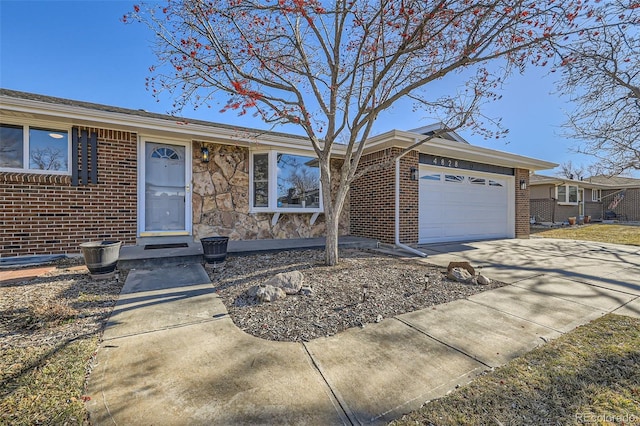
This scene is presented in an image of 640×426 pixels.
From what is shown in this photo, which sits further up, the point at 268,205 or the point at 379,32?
the point at 379,32

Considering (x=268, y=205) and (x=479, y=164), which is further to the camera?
(x=479, y=164)

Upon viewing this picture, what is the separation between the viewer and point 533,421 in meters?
1.61

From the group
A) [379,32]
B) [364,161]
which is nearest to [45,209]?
[379,32]

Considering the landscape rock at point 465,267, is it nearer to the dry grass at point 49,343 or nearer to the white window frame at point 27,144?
the dry grass at point 49,343

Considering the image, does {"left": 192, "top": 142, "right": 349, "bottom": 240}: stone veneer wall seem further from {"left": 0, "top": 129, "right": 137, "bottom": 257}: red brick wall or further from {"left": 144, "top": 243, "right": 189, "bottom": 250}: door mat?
{"left": 0, "top": 129, "right": 137, "bottom": 257}: red brick wall

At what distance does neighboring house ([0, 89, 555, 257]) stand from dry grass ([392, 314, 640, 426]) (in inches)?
188

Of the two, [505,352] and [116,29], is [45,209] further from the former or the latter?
[505,352]

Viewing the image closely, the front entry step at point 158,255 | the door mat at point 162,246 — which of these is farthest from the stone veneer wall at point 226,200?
the front entry step at point 158,255

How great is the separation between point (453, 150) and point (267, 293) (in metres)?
6.67

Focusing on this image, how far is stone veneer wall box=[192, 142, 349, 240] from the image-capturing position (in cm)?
668

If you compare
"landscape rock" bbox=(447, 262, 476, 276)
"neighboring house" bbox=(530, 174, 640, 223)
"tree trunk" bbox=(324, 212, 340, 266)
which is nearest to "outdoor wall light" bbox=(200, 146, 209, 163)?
"tree trunk" bbox=(324, 212, 340, 266)

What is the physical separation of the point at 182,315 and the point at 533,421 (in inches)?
122

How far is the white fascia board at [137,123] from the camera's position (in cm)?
461

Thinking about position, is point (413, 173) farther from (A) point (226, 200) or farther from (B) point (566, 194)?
(B) point (566, 194)
